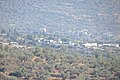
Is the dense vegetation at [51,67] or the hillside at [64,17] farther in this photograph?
the hillside at [64,17]

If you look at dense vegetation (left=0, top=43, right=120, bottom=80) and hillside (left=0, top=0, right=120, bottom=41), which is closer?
dense vegetation (left=0, top=43, right=120, bottom=80)

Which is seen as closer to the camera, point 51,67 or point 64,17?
point 51,67

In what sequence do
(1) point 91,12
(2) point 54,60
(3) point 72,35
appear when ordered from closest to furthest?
(2) point 54,60, (3) point 72,35, (1) point 91,12

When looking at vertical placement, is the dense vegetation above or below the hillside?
below

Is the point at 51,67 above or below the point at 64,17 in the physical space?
below

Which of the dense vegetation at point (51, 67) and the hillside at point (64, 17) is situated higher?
the hillside at point (64, 17)

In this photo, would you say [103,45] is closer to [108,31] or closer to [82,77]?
[108,31]

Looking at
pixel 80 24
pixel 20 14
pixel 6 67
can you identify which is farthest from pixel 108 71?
pixel 20 14

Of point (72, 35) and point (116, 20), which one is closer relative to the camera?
point (72, 35)
